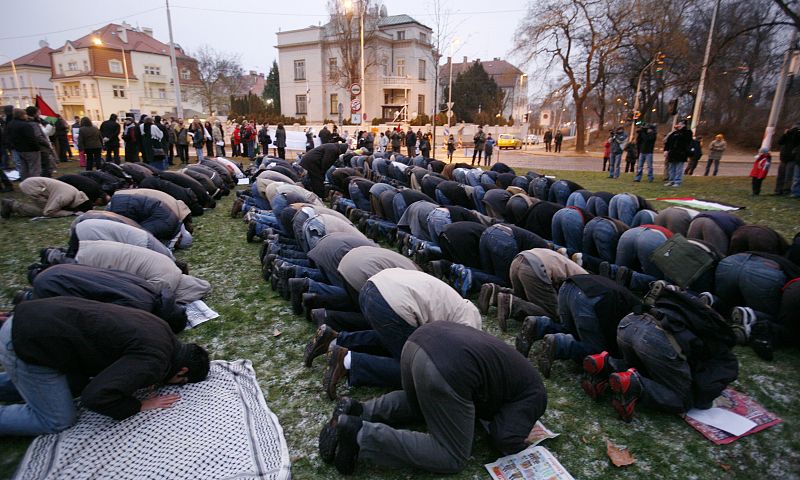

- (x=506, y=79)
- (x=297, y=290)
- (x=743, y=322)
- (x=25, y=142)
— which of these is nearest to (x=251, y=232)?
(x=297, y=290)

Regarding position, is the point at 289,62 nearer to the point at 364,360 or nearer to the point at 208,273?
the point at 208,273

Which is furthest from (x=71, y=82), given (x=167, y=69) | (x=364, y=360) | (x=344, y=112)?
(x=364, y=360)

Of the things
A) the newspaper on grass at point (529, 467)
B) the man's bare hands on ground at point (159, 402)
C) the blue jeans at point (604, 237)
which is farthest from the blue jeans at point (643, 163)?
the man's bare hands on ground at point (159, 402)

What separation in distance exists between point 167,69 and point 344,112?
26690mm

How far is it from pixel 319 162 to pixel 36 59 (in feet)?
230

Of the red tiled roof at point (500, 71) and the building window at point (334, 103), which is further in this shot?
the red tiled roof at point (500, 71)

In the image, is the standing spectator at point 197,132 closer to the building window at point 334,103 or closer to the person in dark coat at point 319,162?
the person in dark coat at point 319,162

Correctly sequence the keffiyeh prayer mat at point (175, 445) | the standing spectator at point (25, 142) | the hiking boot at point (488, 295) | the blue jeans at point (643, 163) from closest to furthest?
the keffiyeh prayer mat at point (175, 445), the hiking boot at point (488, 295), the standing spectator at point (25, 142), the blue jeans at point (643, 163)

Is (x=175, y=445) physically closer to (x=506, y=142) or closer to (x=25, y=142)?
(x=25, y=142)

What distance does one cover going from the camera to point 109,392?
98.4 inches

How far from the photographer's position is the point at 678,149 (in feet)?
37.8

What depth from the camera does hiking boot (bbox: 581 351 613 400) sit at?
A: 3078 mm

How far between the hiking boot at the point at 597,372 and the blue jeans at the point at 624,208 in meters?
3.56

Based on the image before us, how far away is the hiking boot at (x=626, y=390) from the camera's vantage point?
113 inches
